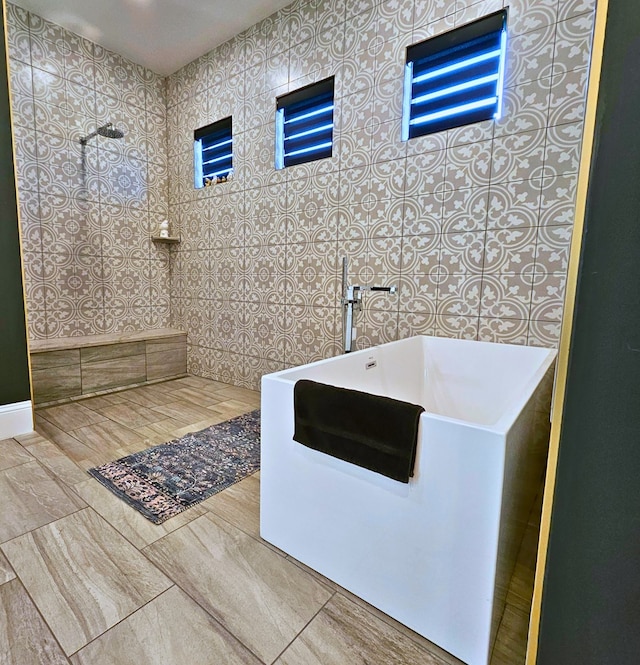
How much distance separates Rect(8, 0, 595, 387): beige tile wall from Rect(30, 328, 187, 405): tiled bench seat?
246mm

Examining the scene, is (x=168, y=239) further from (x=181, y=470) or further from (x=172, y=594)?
(x=172, y=594)

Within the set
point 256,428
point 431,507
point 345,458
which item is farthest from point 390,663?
point 256,428

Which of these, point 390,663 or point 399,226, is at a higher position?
point 399,226

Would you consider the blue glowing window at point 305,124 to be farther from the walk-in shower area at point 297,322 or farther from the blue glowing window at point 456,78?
the blue glowing window at point 456,78

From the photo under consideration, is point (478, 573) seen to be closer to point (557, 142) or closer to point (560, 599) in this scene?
point (560, 599)

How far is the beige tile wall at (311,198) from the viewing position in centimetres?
201

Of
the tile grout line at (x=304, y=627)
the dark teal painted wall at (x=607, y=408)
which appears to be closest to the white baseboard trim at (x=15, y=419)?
the tile grout line at (x=304, y=627)

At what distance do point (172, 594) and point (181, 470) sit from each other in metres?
0.85

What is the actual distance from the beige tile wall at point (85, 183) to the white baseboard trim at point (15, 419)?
1.10 m

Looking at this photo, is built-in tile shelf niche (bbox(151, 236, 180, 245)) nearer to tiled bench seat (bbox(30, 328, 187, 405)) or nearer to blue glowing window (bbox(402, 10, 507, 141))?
tiled bench seat (bbox(30, 328, 187, 405))

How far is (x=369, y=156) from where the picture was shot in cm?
256

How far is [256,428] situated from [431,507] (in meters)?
1.74

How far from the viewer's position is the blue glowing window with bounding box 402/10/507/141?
83.2 inches

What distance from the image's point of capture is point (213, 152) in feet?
12.1
